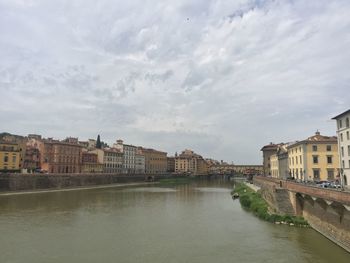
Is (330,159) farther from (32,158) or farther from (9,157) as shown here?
(32,158)

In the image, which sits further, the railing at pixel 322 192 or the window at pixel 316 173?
the window at pixel 316 173

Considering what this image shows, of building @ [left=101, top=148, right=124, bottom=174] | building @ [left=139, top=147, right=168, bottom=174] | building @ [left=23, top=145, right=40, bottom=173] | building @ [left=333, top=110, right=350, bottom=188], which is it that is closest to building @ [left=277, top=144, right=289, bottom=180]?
building @ [left=333, top=110, right=350, bottom=188]

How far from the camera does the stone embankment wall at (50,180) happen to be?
209ft

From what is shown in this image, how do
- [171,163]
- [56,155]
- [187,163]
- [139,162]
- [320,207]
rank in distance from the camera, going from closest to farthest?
1. [320,207]
2. [56,155]
3. [139,162]
4. [187,163]
5. [171,163]

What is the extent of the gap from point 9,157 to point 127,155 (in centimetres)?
6219

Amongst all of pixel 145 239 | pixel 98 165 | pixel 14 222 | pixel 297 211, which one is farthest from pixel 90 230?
pixel 98 165

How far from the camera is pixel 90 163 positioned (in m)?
105

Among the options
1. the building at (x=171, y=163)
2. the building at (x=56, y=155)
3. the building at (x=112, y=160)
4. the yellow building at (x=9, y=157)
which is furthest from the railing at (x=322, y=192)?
the building at (x=171, y=163)

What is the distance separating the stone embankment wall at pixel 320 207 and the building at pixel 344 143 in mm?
7914

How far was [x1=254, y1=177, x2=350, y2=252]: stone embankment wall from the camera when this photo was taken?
64.8 feet

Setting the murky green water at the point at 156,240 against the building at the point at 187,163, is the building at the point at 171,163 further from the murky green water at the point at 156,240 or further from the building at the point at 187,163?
the murky green water at the point at 156,240

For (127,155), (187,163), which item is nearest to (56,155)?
(127,155)

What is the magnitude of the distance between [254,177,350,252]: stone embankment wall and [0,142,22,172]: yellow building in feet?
195

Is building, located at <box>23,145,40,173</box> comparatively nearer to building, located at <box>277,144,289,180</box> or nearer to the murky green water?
the murky green water
